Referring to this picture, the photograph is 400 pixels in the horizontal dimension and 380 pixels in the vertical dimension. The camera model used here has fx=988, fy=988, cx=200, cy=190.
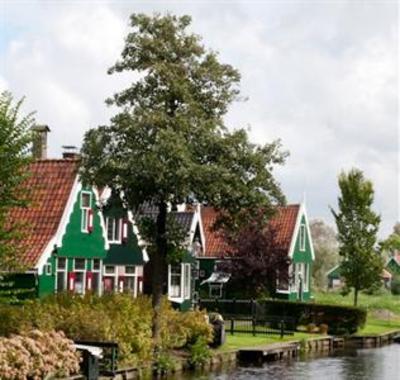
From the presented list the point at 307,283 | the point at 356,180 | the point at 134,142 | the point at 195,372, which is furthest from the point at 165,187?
the point at 307,283

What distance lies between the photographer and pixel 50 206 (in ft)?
132

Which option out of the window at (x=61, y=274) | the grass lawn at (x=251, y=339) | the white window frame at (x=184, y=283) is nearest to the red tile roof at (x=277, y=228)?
the white window frame at (x=184, y=283)

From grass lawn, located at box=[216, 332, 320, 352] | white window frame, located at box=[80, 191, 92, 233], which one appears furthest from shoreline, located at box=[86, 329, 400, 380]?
white window frame, located at box=[80, 191, 92, 233]

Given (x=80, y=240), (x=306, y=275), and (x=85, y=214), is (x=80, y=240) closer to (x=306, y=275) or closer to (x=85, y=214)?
(x=85, y=214)

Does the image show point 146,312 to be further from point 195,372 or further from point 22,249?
point 22,249

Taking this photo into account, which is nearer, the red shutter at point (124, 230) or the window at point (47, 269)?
the window at point (47, 269)

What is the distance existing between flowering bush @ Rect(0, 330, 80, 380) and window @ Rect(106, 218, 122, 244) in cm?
1995

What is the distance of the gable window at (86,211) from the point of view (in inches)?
1635

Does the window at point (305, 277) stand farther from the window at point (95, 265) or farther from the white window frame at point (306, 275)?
the window at point (95, 265)

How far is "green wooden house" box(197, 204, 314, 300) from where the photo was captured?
195 ft

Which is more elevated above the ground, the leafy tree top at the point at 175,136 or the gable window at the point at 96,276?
the leafy tree top at the point at 175,136

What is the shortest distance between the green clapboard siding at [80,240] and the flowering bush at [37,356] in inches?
589

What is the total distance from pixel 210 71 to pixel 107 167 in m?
4.60

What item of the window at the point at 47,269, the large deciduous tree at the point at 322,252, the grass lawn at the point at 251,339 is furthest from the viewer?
the large deciduous tree at the point at 322,252
